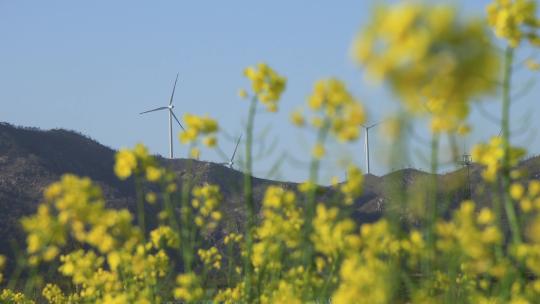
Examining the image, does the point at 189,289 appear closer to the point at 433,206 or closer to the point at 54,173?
the point at 433,206

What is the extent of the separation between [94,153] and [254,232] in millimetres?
90105

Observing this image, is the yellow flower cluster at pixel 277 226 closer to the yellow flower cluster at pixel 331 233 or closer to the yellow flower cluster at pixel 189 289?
the yellow flower cluster at pixel 331 233

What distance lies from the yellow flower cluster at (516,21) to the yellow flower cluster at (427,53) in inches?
67.7

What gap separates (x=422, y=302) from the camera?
11.5 ft

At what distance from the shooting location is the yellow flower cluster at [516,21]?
12.1 ft

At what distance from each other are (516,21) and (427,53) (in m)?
1.96

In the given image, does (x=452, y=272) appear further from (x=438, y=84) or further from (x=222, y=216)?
(x=438, y=84)

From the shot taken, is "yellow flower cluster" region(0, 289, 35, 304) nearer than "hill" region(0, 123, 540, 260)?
Yes

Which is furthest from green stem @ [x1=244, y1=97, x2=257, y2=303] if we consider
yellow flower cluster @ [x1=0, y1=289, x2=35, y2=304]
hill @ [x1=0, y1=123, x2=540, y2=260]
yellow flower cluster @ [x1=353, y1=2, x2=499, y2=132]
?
hill @ [x1=0, y1=123, x2=540, y2=260]

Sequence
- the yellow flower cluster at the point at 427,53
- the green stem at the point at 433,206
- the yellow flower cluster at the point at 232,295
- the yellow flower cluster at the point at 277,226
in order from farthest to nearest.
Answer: the yellow flower cluster at the point at 232,295 < the yellow flower cluster at the point at 277,226 < the green stem at the point at 433,206 < the yellow flower cluster at the point at 427,53

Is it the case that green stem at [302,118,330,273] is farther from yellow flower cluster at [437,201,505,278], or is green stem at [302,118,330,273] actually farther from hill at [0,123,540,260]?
hill at [0,123,540,260]

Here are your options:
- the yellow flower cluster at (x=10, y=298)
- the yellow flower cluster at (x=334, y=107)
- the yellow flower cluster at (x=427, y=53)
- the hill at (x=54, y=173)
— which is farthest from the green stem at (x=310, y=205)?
the hill at (x=54, y=173)

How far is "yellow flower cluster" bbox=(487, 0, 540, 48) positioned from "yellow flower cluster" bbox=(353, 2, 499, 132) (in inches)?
67.7

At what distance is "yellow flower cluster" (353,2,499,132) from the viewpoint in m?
1.92
